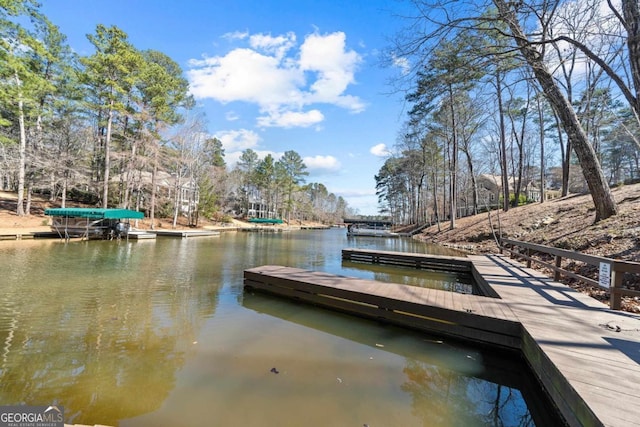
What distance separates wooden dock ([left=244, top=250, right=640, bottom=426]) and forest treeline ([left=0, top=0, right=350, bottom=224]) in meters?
20.0

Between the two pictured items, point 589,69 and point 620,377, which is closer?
point 620,377

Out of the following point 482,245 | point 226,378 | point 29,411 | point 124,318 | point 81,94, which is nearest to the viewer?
point 29,411

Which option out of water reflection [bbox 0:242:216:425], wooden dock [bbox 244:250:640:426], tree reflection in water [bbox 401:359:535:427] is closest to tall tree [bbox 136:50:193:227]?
water reflection [bbox 0:242:216:425]

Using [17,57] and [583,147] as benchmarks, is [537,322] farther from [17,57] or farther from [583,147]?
[17,57]

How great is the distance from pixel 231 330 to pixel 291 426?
2.28m

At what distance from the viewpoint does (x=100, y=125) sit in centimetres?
2472

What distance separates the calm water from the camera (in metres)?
2.43

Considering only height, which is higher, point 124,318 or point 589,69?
point 589,69

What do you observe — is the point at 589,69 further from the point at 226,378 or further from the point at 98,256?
the point at 98,256

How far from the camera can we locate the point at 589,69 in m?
12.0

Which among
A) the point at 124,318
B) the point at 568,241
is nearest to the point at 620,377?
the point at 124,318

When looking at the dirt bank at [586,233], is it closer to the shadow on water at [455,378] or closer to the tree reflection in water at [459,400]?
the shadow on water at [455,378]

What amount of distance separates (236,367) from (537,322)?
146 inches

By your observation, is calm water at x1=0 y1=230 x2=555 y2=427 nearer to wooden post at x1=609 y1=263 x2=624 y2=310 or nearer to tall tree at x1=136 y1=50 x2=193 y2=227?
wooden post at x1=609 y1=263 x2=624 y2=310
